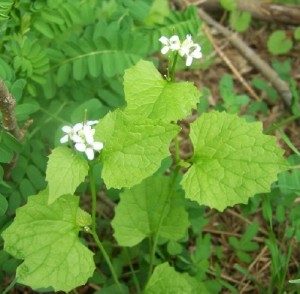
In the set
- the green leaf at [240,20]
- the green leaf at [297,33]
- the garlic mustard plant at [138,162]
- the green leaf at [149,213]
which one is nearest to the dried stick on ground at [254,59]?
the green leaf at [240,20]

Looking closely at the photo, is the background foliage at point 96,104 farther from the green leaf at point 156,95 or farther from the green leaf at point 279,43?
the green leaf at point 279,43

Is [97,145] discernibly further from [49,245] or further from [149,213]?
[149,213]

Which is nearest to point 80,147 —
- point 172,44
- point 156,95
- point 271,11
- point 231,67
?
point 156,95

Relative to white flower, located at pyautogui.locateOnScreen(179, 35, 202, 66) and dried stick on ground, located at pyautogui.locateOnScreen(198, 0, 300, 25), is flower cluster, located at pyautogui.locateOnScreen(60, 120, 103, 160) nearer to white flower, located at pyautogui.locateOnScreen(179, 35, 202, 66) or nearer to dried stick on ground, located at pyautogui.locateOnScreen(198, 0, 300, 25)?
white flower, located at pyautogui.locateOnScreen(179, 35, 202, 66)

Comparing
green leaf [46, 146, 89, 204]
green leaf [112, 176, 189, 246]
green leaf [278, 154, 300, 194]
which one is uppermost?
green leaf [46, 146, 89, 204]

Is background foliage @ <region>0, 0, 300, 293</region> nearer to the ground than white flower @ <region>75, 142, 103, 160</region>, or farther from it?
nearer to the ground

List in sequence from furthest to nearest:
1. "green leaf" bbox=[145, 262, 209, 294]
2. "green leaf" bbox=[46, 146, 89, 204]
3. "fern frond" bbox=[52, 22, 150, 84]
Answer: "fern frond" bbox=[52, 22, 150, 84]
"green leaf" bbox=[145, 262, 209, 294]
"green leaf" bbox=[46, 146, 89, 204]

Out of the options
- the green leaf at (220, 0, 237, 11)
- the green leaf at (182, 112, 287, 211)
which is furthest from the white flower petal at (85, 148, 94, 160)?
the green leaf at (220, 0, 237, 11)

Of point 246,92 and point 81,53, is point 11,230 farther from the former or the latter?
point 246,92
